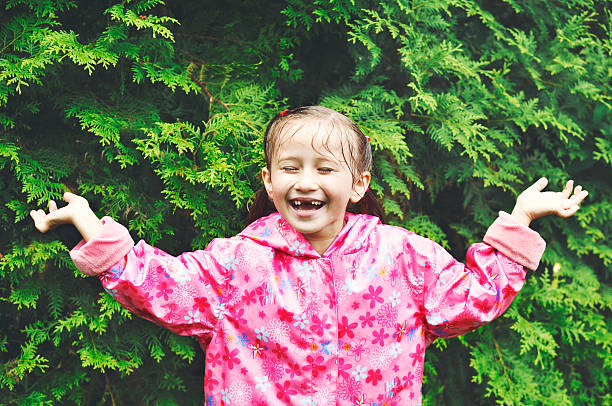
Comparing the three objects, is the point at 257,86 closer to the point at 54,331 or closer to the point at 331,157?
the point at 331,157

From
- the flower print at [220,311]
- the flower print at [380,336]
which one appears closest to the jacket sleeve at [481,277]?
the flower print at [380,336]

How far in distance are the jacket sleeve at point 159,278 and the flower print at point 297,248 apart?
255 millimetres

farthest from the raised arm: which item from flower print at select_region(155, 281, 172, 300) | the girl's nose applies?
flower print at select_region(155, 281, 172, 300)

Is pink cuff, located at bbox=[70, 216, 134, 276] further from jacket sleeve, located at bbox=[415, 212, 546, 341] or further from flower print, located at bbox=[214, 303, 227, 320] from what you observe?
jacket sleeve, located at bbox=[415, 212, 546, 341]

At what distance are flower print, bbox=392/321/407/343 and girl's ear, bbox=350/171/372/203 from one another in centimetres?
52

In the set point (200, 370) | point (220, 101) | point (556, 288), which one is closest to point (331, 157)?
point (220, 101)

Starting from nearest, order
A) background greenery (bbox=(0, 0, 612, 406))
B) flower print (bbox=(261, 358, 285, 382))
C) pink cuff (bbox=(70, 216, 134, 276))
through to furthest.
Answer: pink cuff (bbox=(70, 216, 134, 276)), flower print (bbox=(261, 358, 285, 382)), background greenery (bbox=(0, 0, 612, 406))

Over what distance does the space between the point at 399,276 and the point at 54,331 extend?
1461 millimetres

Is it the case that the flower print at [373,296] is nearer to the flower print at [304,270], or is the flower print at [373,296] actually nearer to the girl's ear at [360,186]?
the flower print at [304,270]

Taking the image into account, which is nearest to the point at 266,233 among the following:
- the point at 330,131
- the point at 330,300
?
the point at 330,300

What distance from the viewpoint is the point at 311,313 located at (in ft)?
7.17

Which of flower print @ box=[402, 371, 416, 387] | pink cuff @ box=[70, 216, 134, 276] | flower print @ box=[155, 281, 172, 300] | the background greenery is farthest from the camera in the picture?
the background greenery

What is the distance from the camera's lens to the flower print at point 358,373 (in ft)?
7.25

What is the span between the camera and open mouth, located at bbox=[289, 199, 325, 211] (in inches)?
87.3
